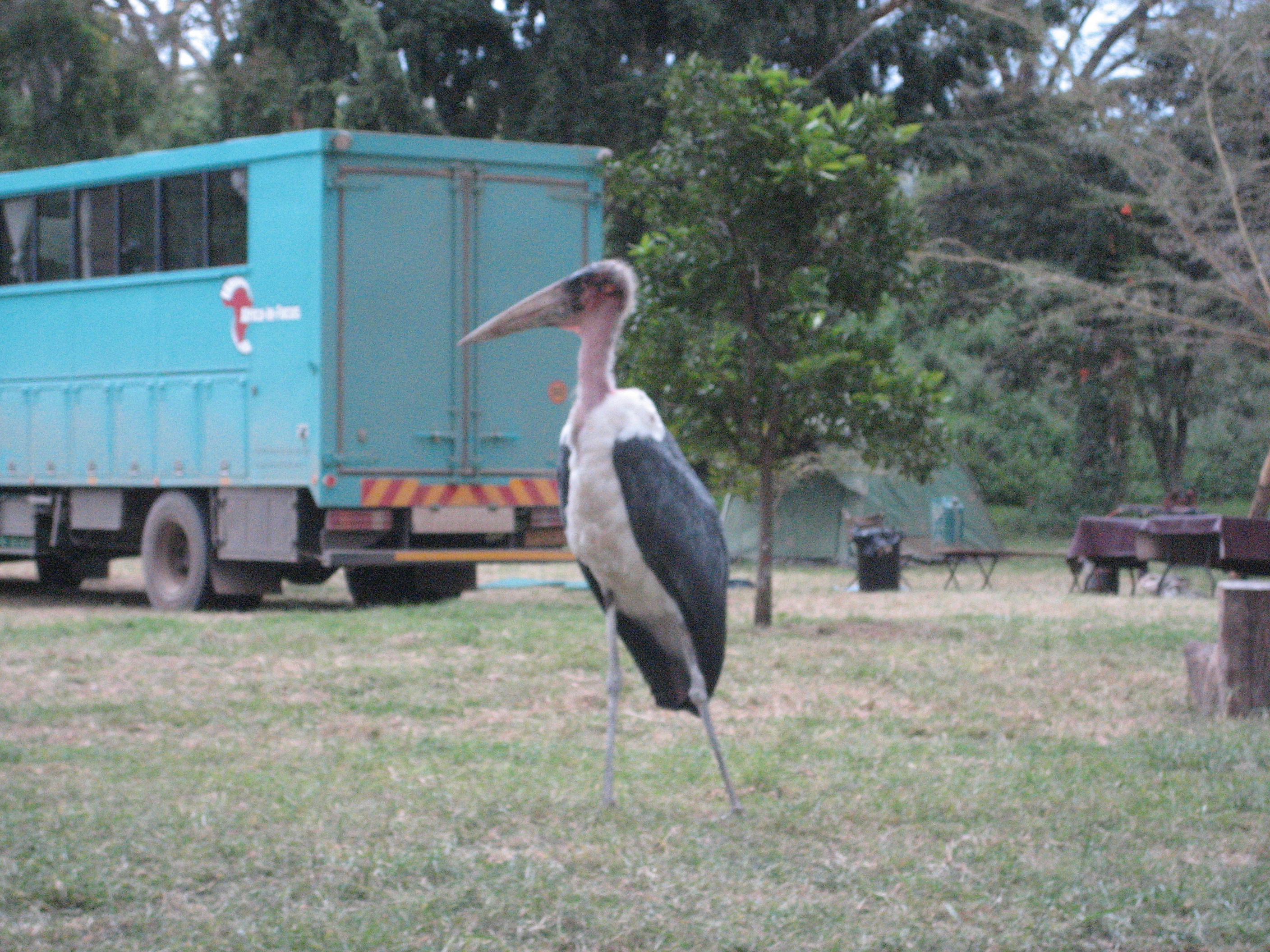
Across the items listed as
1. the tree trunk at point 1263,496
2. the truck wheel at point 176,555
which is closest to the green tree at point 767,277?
the truck wheel at point 176,555

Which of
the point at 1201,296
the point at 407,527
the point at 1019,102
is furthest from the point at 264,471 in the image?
the point at 1019,102

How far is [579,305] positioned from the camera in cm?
578

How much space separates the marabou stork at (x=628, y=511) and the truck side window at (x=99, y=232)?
9.21 metres

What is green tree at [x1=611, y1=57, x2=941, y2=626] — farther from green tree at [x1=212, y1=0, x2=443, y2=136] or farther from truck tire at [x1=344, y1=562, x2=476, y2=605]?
green tree at [x1=212, y1=0, x2=443, y2=136]

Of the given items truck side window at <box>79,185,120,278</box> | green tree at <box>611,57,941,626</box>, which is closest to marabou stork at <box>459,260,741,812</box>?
green tree at <box>611,57,941,626</box>

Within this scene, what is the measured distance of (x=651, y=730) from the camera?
7734 millimetres

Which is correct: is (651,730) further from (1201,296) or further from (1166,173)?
(1201,296)

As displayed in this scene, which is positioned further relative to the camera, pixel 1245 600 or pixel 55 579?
pixel 55 579

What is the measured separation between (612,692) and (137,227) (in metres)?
9.41

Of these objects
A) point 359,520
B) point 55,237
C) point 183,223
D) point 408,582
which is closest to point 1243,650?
point 359,520

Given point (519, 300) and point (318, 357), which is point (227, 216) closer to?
point (318, 357)

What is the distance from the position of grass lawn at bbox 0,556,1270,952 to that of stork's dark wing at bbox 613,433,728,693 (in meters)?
0.69

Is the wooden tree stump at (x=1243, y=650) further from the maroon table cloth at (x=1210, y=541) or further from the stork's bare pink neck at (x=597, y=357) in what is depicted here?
the maroon table cloth at (x=1210, y=541)

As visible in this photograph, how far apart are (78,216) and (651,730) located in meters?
8.91
